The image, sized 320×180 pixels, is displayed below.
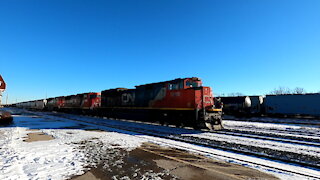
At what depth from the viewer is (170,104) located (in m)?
12.5

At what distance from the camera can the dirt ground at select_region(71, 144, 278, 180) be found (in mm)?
3857

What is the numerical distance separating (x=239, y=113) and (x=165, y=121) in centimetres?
1596

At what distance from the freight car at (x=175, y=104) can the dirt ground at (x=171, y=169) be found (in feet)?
18.5

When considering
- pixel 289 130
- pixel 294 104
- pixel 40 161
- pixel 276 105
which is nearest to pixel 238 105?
pixel 276 105

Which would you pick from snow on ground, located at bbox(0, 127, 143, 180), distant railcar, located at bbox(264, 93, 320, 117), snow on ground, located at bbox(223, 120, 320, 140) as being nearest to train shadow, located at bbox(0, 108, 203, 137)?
snow on ground, located at bbox(0, 127, 143, 180)

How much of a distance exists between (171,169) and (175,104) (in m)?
7.93

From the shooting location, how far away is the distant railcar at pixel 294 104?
20.9m

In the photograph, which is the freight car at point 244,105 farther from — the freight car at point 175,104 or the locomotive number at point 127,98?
the locomotive number at point 127,98

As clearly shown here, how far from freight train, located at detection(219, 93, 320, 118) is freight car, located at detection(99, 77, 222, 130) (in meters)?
15.1

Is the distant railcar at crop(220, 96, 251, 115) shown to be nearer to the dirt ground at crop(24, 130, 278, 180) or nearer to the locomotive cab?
the locomotive cab

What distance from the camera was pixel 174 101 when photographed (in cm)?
1226

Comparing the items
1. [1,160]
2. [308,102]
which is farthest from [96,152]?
[308,102]

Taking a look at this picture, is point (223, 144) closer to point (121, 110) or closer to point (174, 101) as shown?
point (174, 101)

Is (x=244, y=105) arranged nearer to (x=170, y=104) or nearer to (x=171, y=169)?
(x=170, y=104)
